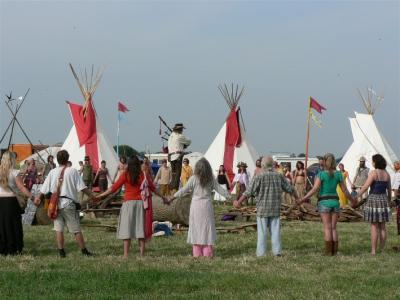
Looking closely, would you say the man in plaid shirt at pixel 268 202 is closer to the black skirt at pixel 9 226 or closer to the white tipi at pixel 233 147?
the black skirt at pixel 9 226

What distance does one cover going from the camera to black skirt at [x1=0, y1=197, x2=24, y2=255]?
1039 cm

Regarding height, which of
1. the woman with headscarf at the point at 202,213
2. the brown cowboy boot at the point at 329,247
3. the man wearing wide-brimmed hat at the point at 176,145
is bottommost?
the brown cowboy boot at the point at 329,247

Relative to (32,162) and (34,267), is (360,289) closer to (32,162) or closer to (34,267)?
(34,267)

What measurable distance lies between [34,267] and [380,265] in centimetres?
422

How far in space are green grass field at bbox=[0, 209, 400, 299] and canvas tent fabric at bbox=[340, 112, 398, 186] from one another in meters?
19.0

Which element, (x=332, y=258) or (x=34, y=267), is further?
(x=332, y=258)

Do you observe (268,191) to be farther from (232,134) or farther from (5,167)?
(232,134)

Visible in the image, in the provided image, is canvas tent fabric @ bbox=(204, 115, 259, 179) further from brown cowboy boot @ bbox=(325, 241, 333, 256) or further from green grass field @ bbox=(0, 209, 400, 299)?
brown cowboy boot @ bbox=(325, 241, 333, 256)

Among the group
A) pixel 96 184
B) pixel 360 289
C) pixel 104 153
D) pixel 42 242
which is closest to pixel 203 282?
pixel 360 289

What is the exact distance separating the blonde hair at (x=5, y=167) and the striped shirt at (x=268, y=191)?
129 inches

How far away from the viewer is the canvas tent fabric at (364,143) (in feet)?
101

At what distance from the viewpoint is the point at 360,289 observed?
7637 mm

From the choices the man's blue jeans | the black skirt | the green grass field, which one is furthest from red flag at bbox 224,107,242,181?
the black skirt

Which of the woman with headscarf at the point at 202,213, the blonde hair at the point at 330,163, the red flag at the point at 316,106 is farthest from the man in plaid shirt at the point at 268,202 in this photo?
the red flag at the point at 316,106
